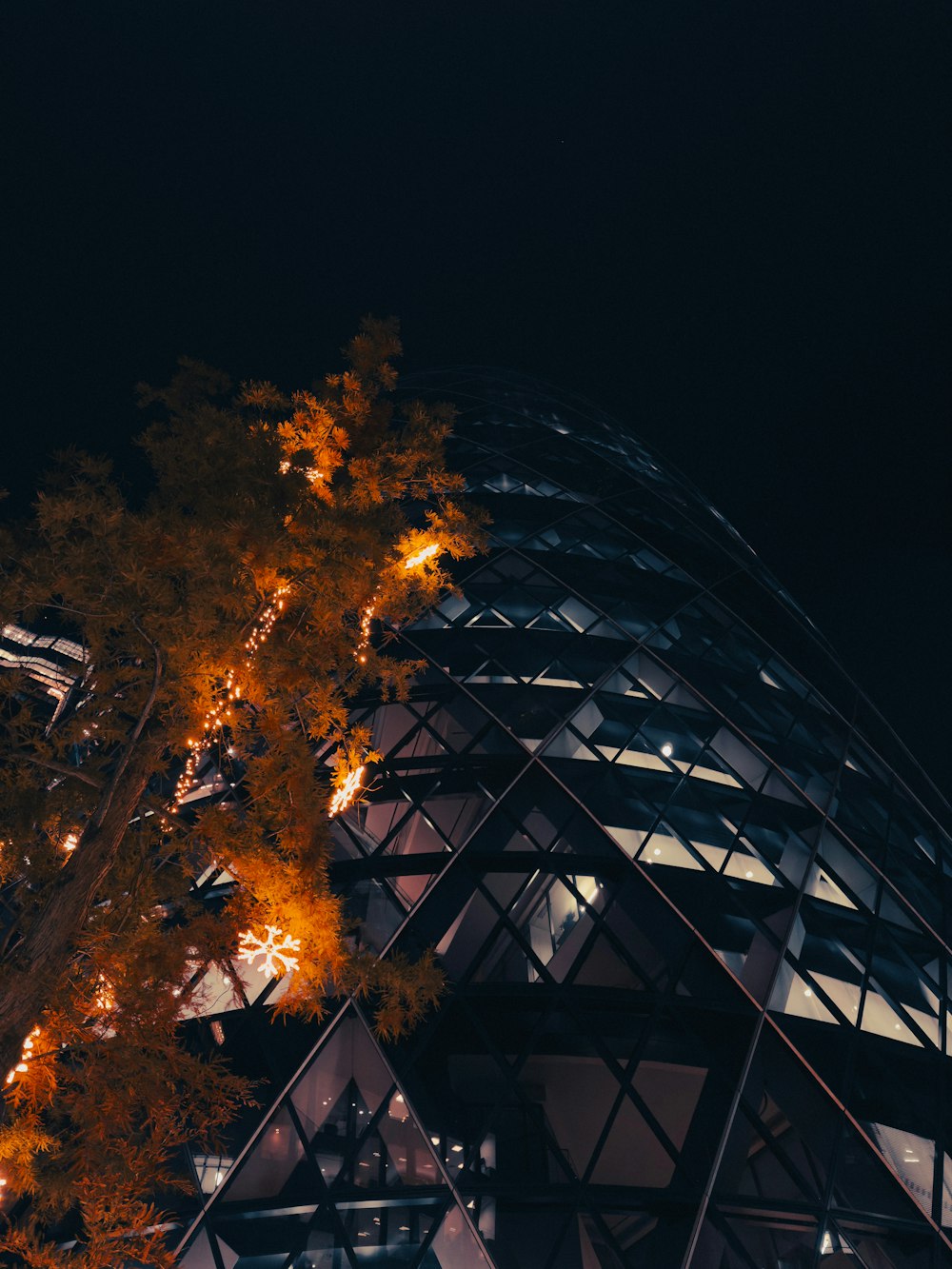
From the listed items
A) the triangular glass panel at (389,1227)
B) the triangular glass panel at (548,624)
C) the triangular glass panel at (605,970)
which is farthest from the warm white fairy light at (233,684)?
the triangular glass panel at (548,624)

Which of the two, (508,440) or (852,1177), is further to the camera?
(508,440)

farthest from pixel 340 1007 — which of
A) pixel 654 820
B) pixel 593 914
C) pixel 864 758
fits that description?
pixel 864 758

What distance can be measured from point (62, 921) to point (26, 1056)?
1062 mm

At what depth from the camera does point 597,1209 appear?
19.9 ft

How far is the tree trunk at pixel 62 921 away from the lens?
16.6 feet

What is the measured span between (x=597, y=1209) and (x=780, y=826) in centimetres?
587

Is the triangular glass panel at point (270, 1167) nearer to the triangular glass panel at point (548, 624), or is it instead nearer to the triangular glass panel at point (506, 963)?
the triangular glass panel at point (506, 963)

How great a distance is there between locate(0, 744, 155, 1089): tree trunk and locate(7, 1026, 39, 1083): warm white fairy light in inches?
7.7

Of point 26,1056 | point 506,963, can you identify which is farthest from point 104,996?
point 506,963

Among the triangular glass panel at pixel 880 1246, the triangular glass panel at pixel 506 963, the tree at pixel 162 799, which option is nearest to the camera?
the tree at pixel 162 799

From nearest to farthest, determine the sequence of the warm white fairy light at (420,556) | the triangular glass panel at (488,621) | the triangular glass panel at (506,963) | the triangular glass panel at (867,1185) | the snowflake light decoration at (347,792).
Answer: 1. the triangular glass panel at (867,1185)
2. the snowflake light decoration at (347,792)
3. the triangular glass panel at (506,963)
4. the warm white fairy light at (420,556)
5. the triangular glass panel at (488,621)

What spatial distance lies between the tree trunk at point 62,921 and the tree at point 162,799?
0.05 feet

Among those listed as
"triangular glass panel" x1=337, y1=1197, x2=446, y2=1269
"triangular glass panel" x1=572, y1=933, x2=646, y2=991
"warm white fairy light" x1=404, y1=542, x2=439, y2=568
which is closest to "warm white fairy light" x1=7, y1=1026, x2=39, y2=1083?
"triangular glass panel" x1=337, y1=1197, x2=446, y2=1269

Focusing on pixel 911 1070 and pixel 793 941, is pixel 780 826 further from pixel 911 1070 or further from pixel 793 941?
pixel 911 1070
